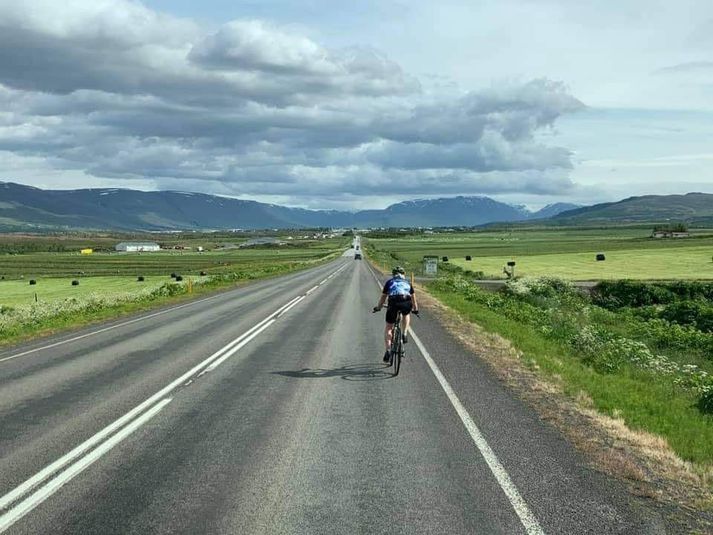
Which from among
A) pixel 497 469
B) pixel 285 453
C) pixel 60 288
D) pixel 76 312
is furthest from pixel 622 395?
pixel 60 288

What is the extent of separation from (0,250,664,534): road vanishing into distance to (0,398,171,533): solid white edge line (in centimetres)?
2

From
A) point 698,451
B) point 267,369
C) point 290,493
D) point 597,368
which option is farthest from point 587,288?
point 290,493

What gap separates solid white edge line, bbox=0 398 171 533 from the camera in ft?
18.9

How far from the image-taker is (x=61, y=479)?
6680mm

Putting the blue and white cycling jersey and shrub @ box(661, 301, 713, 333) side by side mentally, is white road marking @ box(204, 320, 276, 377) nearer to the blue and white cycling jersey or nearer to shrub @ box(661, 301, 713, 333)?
the blue and white cycling jersey

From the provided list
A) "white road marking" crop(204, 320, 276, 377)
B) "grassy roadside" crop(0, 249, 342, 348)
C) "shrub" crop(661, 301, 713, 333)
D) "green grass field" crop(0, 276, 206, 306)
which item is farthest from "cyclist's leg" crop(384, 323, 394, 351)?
"green grass field" crop(0, 276, 206, 306)

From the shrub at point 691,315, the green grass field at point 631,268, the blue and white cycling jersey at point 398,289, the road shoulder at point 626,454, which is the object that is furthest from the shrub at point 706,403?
the green grass field at point 631,268

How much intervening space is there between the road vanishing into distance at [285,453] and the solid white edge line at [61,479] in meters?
0.02

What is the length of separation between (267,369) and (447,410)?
16.0ft

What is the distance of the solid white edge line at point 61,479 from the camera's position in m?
5.75

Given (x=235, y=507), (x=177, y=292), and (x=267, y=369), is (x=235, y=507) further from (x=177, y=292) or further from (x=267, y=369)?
(x=177, y=292)

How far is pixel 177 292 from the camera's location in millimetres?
41531

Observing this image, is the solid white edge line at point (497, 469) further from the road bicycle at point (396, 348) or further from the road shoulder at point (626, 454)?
the road bicycle at point (396, 348)

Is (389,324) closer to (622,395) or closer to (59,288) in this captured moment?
(622,395)
